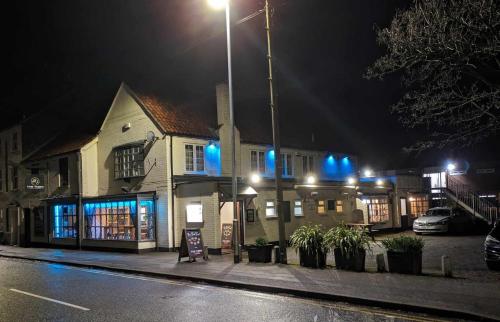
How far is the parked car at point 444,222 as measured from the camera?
26.7 metres

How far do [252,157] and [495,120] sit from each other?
1562cm

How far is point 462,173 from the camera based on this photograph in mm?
38875

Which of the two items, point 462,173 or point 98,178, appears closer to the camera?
point 98,178

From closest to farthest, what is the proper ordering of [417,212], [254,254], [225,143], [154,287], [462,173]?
[154,287] → [254,254] → [225,143] → [417,212] → [462,173]

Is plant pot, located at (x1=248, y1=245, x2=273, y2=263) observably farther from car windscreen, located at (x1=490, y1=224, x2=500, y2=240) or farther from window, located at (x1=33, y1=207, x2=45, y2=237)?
window, located at (x1=33, y1=207, x2=45, y2=237)

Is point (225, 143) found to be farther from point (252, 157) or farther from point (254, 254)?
point (254, 254)

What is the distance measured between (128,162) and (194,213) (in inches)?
215

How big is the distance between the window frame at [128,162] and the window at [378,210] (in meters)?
14.4

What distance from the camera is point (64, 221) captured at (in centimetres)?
2786

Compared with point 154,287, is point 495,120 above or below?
above

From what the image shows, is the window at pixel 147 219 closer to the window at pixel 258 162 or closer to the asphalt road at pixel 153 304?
the window at pixel 258 162

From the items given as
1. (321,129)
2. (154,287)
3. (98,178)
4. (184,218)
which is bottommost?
(154,287)

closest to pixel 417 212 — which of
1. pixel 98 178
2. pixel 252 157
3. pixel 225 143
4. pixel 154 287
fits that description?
pixel 252 157

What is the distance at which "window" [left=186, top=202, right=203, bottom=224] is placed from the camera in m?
21.4
